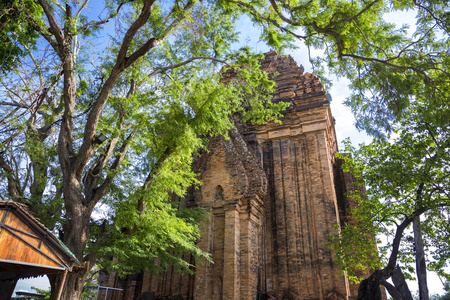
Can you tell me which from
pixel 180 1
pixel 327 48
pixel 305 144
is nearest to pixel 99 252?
pixel 180 1

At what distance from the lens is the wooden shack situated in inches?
202

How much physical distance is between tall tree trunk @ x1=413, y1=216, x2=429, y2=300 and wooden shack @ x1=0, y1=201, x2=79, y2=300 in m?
7.84

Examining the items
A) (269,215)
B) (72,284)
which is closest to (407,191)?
(269,215)

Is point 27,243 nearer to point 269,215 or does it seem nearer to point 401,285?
point 269,215

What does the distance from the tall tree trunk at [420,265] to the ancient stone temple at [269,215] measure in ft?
6.08

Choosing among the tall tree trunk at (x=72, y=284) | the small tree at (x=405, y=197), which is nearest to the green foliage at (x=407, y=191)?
the small tree at (x=405, y=197)

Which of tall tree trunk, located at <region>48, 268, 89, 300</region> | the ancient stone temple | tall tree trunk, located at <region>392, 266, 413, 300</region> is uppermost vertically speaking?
the ancient stone temple

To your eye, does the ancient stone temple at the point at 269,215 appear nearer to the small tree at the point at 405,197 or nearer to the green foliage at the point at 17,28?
the small tree at the point at 405,197

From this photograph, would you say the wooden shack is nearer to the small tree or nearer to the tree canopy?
the tree canopy

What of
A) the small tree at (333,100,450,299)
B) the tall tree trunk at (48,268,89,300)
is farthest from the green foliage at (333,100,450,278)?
the tall tree trunk at (48,268,89,300)

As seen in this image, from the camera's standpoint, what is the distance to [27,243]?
533 cm

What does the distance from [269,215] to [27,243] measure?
758cm

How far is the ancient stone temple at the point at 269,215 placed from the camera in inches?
371

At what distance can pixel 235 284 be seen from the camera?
8.92m
